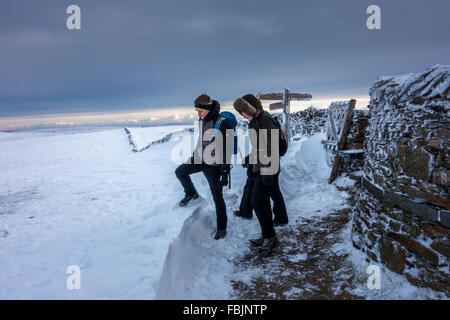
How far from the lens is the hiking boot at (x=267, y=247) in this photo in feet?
13.4

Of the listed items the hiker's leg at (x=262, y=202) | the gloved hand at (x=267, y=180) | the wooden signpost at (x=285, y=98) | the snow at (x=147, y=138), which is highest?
the wooden signpost at (x=285, y=98)

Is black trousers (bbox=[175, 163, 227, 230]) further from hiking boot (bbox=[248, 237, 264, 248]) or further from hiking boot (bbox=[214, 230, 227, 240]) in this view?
hiking boot (bbox=[248, 237, 264, 248])

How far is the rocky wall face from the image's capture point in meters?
2.74

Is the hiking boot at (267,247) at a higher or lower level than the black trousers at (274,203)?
lower

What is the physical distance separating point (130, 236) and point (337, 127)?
6.73m

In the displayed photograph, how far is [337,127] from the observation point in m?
8.03

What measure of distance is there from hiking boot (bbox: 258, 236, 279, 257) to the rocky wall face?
52.9 inches

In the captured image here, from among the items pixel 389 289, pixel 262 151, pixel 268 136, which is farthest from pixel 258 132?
pixel 389 289

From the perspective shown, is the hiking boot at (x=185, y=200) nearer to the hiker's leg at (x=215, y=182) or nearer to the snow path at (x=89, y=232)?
the snow path at (x=89, y=232)

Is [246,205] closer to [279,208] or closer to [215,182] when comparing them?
[279,208]

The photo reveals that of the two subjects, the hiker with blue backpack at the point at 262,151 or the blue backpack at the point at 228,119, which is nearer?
the hiker with blue backpack at the point at 262,151

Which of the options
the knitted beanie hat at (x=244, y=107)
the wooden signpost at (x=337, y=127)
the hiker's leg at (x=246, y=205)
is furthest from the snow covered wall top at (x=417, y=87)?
the wooden signpost at (x=337, y=127)
